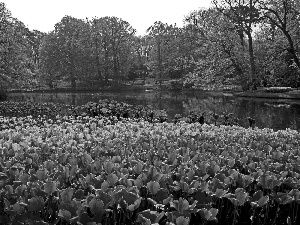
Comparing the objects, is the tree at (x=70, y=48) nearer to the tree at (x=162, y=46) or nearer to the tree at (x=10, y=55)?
the tree at (x=162, y=46)

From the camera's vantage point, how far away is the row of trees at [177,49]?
33312 millimetres

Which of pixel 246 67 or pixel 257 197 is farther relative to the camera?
pixel 246 67

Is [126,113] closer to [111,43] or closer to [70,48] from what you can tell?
[70,48]

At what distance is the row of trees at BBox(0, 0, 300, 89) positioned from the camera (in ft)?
109

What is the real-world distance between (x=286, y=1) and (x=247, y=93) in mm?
9393

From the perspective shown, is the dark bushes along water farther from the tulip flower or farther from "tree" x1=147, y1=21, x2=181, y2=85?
"tree" x1=147, y1=21, x2=181, y2=85

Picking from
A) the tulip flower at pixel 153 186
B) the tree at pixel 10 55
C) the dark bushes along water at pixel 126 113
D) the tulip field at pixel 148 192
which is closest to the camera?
the tulip field at pixel 148 192

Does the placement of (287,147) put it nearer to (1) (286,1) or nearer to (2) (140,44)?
(1) (286,1)

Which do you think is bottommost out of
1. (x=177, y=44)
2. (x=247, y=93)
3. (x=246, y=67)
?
(x=247, y=93)

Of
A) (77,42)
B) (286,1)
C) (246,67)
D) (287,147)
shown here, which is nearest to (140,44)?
(77,42)

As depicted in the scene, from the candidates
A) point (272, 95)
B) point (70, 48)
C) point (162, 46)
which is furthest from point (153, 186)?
point (162, 46)

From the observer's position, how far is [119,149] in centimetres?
507

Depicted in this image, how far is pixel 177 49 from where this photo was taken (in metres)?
63.4

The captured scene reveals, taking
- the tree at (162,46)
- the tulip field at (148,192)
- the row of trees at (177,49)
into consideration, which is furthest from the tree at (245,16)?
the tulip field at (148,192)
